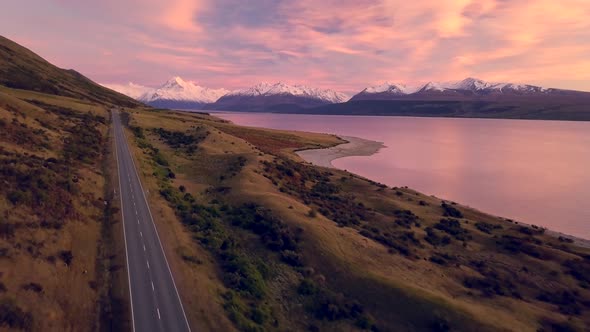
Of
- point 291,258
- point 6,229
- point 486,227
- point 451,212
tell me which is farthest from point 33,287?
point 451,212

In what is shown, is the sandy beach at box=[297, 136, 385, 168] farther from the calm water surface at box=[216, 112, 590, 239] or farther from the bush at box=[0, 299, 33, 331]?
the bush at box=[0, 299, 33, 331]

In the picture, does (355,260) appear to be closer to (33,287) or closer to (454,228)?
(454,228)

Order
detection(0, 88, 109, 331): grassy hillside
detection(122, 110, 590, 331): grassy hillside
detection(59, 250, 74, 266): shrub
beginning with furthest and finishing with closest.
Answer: detection(122, 110, 590, 331): grassy hillside → detection(59, 250, 74, 266): shrub → detection(0, 88, 109, 331): grassy hillside

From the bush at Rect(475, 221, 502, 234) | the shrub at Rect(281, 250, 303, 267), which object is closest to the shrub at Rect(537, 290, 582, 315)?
the bush at Rect(475, 221, 502, 234)

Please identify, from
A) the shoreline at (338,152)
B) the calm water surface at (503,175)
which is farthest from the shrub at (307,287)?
the shoreline at (338,152)

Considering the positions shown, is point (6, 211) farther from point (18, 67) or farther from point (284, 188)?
point (18, 67)

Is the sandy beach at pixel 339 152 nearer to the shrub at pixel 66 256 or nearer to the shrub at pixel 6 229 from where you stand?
the shrub at pixel 66 256
